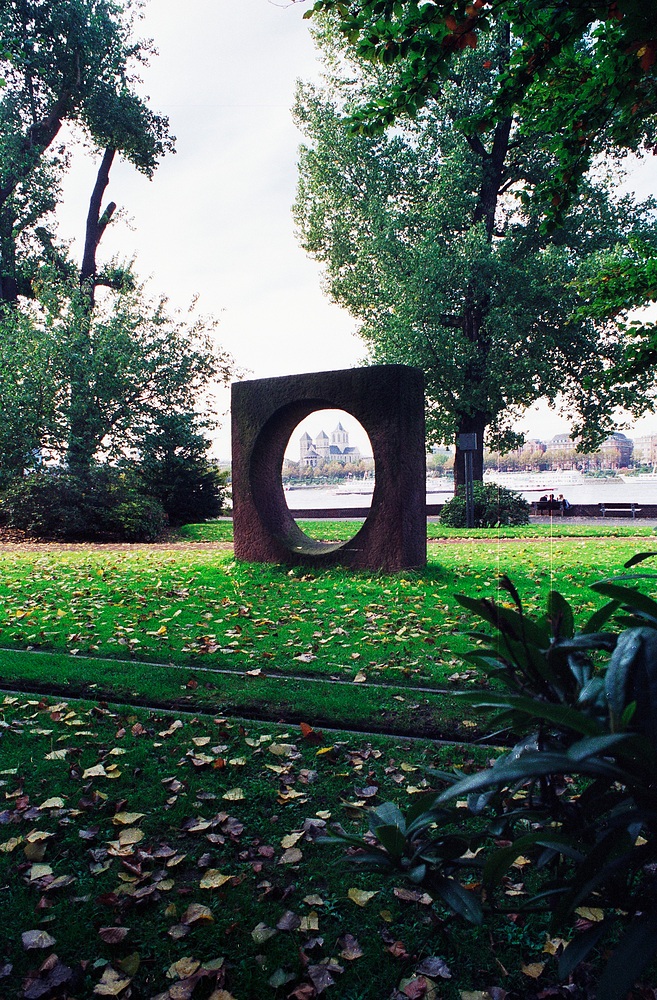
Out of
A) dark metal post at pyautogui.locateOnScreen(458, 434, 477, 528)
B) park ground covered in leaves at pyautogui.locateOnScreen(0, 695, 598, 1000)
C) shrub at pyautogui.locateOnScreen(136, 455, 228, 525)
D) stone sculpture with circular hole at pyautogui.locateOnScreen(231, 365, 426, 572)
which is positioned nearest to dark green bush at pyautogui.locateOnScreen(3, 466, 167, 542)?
shrub at pyautogui.locateOnScreen(136, 455, 228, 525)

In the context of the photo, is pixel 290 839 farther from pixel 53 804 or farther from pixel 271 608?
pixel 271 608

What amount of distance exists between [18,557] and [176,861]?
1009 centimetres

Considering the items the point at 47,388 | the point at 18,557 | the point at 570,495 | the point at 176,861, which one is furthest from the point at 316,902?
the point at 570,495

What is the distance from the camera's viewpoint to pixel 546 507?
19.8 metres

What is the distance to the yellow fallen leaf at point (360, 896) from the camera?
7.23 ft

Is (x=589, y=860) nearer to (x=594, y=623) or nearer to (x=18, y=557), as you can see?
(x=594, y=623)

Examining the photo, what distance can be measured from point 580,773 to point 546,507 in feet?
64.9

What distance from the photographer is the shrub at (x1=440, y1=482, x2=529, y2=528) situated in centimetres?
1852

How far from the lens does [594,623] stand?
63.0 inches

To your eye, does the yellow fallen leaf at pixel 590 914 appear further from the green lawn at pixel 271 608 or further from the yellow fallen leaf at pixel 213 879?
the green lawn at pixel 271 608

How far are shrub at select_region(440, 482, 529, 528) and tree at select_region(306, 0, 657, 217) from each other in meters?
14.3

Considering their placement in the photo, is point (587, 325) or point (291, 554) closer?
point (291, 554)

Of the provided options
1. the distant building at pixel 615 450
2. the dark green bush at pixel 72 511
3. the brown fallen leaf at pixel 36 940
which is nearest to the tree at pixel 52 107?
the dark green bush at pixel 72 511

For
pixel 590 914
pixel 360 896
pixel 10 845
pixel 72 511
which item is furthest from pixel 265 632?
pixel 72 511
